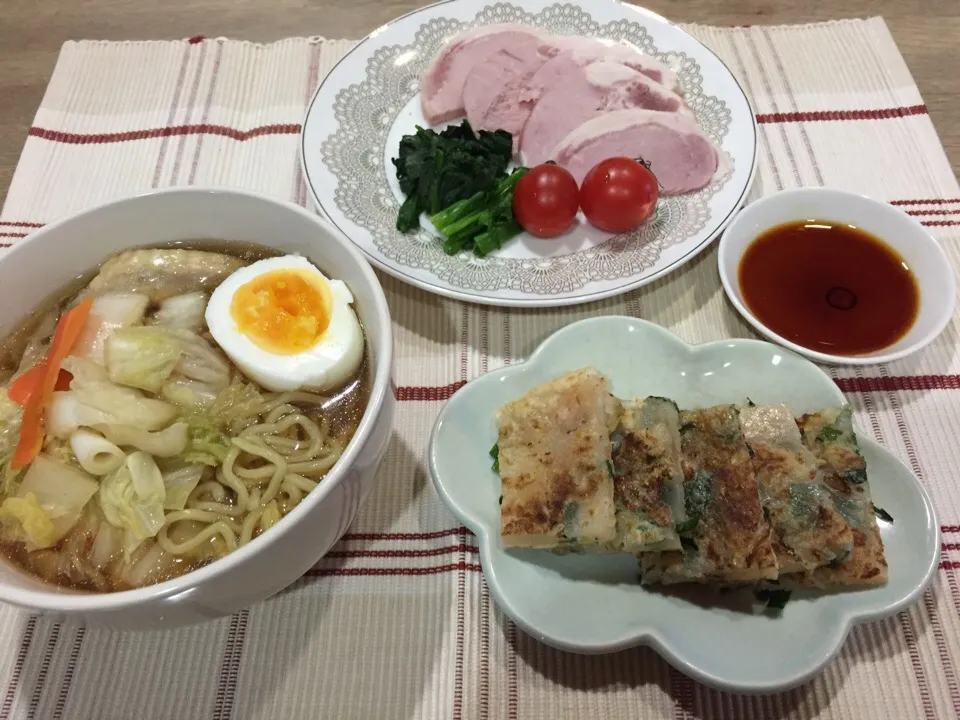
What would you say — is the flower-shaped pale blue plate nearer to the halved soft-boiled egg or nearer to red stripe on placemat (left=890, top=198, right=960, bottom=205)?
the halved soft-boiled egg

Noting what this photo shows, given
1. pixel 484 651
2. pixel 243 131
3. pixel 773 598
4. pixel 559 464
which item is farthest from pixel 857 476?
pixel 243 131

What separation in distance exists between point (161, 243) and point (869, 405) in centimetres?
164

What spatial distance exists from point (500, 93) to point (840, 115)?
3.64 ft

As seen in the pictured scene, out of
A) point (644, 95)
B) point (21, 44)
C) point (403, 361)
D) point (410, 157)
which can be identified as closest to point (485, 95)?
point (410, 157)

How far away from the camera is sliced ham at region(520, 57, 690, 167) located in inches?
81.0

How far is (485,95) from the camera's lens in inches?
83.7

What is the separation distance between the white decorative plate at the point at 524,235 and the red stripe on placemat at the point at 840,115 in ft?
0.55

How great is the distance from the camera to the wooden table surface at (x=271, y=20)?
7.48 ft

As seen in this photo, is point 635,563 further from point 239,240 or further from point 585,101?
point 585,101

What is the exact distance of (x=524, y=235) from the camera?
1890 millimetres

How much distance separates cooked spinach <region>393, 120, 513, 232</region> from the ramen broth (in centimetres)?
73

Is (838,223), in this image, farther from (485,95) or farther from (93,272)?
(93,272)

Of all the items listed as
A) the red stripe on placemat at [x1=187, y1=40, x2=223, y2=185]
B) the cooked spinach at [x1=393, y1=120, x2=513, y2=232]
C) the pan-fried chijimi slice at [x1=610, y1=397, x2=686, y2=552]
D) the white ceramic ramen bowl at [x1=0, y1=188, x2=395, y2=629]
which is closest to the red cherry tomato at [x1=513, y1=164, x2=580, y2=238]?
the cooked spinach at [x1=393, y1=120, x2=513, y2=232]

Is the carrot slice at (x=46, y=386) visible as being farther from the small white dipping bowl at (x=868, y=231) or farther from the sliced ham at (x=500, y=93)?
the small white dipping bowl at (x=868, y=231)
